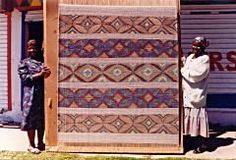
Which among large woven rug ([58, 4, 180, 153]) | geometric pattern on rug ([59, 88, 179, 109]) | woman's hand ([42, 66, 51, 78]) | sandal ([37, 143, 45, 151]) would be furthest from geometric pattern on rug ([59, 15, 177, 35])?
sandal ([37, 143, 45, 151])

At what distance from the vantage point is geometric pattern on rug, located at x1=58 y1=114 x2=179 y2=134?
27.1ft

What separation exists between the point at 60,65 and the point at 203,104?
241 centimetres

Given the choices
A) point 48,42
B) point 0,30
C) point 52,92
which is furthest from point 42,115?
point 0,30

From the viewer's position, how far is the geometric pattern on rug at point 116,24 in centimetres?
826

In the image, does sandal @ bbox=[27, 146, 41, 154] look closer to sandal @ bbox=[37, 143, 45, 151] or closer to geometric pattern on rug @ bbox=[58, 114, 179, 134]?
sandal @ bbox=[37, 143, 45, 151]

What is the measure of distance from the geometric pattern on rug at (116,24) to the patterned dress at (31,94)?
74 centimetres

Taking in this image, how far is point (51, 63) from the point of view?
8.26 metres

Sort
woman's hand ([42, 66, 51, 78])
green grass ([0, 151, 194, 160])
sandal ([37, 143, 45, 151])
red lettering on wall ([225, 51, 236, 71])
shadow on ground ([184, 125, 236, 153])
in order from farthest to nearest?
red lettering on wall ([225, 51, 236, 71])
shadow on ground ([184, 125, 236, 153])
sandal ([37, 143, 45, 151])
woman's hand ([42, 66, 51, 78])
green grass ([0, 151, 194, 160])

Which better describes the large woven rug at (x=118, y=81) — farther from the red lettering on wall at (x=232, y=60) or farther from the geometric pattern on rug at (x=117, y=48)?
the red lettering on wall at (x=232, y=60)

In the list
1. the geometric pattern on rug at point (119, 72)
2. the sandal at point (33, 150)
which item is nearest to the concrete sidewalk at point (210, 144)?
the sandal at point (33, 150)

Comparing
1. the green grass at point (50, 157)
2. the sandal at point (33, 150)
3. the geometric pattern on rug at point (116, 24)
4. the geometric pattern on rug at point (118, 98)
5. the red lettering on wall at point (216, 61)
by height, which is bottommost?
the green grass at point (50, 157)

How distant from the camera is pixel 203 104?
8352 mm

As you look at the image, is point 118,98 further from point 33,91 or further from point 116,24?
point 33,91

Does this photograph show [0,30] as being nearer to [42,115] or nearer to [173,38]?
[42,115]
